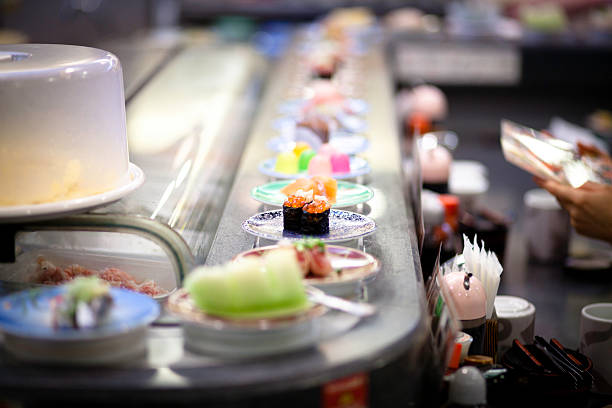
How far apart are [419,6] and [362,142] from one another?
17.1ft

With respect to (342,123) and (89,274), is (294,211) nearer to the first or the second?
(89,274)

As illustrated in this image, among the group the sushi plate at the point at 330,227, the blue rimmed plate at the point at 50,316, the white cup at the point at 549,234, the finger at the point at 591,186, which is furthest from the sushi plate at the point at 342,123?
the blue rimmed plate at the point at 50,316

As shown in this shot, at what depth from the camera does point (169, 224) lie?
213cm

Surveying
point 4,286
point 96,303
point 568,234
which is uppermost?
point 96,303

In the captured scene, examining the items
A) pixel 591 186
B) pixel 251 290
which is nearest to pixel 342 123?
pixel 591 186

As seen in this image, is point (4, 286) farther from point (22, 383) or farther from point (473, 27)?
point (473, 27)

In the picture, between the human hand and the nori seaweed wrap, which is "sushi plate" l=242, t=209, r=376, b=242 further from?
the human hand

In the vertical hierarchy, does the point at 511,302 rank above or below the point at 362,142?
below

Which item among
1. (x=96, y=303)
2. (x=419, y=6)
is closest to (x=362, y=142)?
(x=96, y=303)

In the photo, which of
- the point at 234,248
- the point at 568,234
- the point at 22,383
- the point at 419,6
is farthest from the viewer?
the point at 419,6

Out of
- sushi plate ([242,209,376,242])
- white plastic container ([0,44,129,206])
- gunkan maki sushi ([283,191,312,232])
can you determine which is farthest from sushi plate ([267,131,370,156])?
white plastic container ([0,44,129,206])

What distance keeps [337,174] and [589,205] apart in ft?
2.87

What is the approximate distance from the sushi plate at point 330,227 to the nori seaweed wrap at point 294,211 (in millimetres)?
20

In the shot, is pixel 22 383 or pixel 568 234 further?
pixel 568 234
